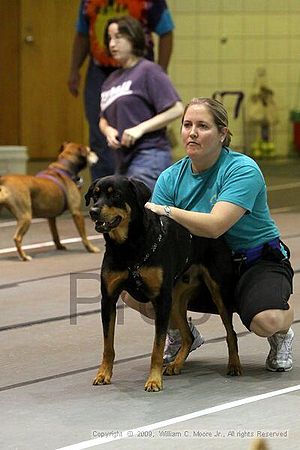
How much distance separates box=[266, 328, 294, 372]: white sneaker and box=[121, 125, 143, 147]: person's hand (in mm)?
2396

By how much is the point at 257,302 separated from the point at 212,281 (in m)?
0.20

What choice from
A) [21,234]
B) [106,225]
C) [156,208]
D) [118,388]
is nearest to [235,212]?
[156,208]

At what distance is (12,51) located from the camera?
1422 centimetres

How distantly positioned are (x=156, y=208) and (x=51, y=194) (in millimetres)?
3565

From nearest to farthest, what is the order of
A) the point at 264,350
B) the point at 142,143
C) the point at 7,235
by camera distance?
the point at 264,350 → the point at 142,143 → the point at 7,235

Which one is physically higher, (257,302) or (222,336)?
(257,302)

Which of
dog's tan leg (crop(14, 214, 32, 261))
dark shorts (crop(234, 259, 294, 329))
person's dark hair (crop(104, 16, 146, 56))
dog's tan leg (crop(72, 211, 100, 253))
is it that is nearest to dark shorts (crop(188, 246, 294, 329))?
dark shorts (crop(234, 259, 294, 329))

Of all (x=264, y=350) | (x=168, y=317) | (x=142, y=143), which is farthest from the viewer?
(x=142, y=143)

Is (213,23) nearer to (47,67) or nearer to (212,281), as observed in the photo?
(47,67)

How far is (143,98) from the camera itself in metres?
7.16

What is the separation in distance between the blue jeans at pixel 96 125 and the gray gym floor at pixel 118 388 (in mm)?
1800

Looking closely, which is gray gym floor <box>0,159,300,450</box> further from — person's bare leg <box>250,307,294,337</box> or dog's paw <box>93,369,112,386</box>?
person's bare leg <box>250,307,294,337</box>

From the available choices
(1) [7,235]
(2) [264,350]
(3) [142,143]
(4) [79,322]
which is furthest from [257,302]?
(1) [7,235]

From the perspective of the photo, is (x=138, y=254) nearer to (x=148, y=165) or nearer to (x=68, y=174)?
(x=148, y=165)
